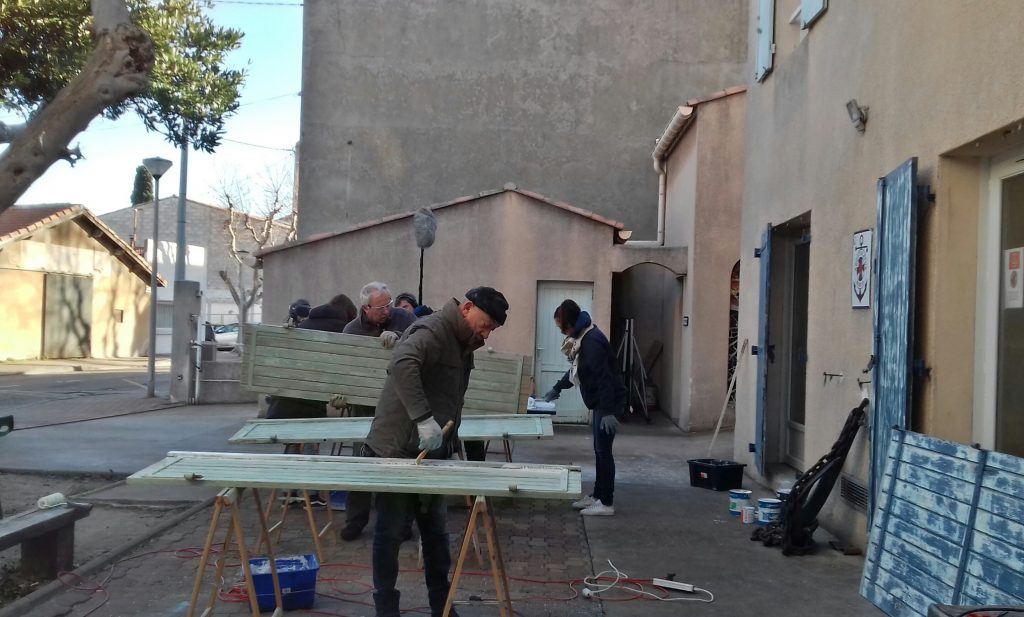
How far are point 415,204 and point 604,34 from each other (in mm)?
5202

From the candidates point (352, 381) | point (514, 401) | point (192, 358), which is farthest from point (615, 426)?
point (192, 358)

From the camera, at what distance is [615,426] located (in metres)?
7.58

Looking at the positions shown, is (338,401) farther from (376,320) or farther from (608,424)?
(608,424)

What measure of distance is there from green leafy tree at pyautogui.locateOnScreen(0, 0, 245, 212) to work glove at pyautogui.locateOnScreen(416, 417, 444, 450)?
322cm

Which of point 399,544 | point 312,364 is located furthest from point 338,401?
point 399,544

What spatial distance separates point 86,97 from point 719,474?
6268 millimetres

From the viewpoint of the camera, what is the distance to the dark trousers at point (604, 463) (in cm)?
762

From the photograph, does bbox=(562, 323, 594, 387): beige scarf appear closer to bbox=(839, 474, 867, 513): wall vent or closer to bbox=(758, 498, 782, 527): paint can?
bbox=(758, 498, 782, 527): paint can

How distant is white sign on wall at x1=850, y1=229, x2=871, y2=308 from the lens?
6.41 metres

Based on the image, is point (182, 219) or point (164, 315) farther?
point (164, 315)

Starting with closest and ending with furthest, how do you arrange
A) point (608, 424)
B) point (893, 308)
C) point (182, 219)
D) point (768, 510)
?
point (893, 308) < point (768, 510) < point (608, 424) < point (182, 219)

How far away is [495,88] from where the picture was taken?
18.6 metres

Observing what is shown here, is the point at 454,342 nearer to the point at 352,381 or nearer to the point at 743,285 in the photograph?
the point at 352,381

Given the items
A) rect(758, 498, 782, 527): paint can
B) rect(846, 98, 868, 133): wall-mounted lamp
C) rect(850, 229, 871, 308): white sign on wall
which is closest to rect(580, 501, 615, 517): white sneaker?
rect(758, 498, 782, 527): paint can
